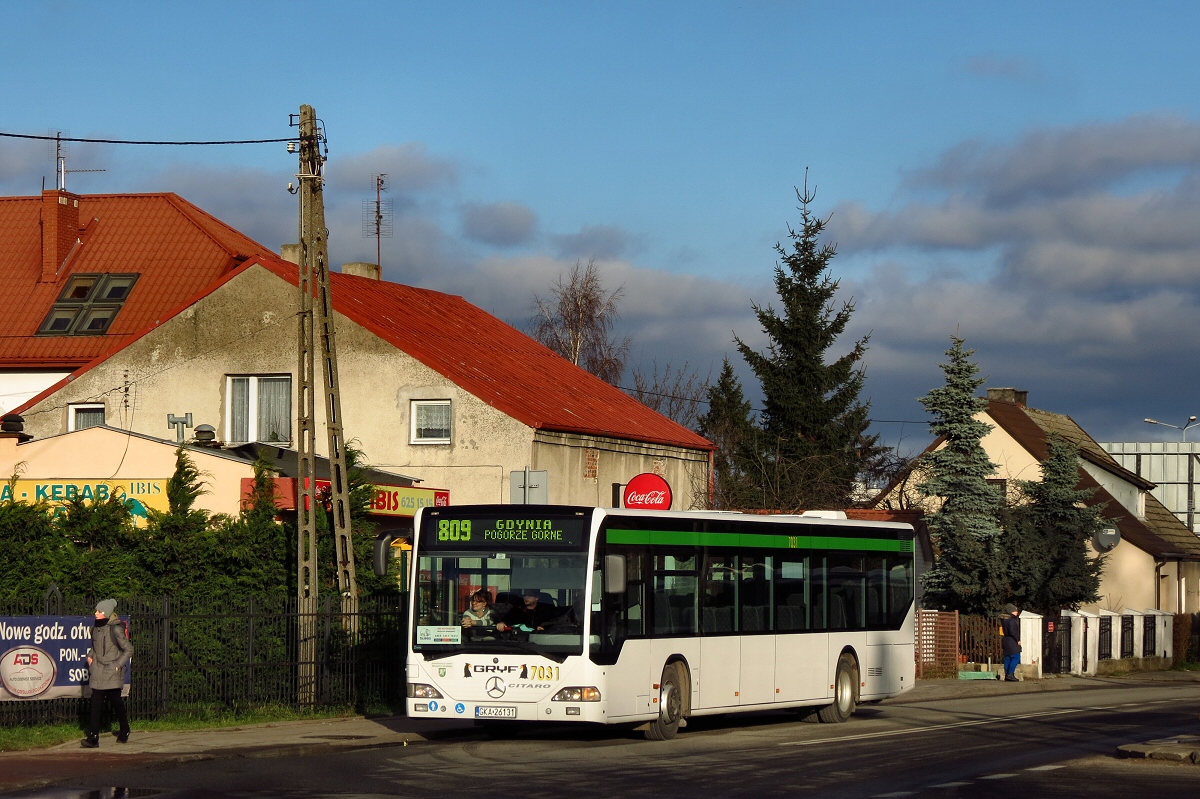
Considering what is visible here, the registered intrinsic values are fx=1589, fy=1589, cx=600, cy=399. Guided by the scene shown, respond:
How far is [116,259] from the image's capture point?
46000 mm

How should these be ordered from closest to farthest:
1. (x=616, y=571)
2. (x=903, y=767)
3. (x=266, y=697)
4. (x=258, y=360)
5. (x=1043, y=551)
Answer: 1. (x=903, y=767)
2. (x=616, y=571)
3. (x=266, y=697)
4. (x=258, y=360)
5. (x=1043, y=551)

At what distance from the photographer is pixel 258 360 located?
34.8 meters

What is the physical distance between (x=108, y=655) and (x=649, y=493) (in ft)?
39.5

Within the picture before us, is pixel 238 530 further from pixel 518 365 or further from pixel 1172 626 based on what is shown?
pixel 1172 626

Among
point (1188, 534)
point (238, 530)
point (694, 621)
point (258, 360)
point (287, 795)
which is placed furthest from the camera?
point (1188, 534)

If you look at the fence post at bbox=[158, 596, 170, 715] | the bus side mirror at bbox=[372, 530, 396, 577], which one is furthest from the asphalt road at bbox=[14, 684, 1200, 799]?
the fence post at bbox=[158, 596, 170, 715]

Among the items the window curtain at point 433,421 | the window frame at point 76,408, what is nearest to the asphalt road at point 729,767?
the window curtain at point 433,421

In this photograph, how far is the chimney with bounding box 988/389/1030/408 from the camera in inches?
2453

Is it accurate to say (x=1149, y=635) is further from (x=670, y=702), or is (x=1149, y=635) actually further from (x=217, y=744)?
(x=217, y=744)

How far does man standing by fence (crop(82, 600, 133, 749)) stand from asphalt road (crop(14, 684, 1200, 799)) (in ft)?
5.88

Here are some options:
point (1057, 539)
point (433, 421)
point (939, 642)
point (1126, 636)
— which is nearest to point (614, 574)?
point (433, 421)

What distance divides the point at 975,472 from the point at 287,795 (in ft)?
96.7

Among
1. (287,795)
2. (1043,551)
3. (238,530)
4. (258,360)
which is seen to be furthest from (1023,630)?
(287,795)

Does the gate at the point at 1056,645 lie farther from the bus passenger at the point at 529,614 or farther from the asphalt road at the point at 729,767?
the bus passenger at the point at 529,614
